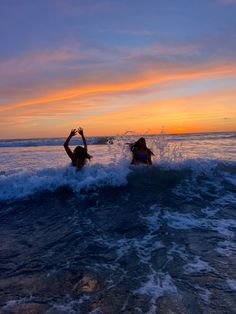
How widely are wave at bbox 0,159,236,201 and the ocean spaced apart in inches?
1.3

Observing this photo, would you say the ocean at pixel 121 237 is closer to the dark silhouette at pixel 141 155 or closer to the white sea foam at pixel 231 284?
the white sea foam at pixel 231 284

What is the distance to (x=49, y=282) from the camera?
5414 mm

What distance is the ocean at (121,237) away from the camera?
4.84 m

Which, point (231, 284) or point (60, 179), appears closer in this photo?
point (231, 284)

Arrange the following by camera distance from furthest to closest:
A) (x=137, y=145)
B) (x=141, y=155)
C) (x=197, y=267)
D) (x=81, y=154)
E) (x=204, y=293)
A: (x=141, y=155), (x=137, y=145), (x=81, y=154), (x=197, y=267), (x=204, y=293)

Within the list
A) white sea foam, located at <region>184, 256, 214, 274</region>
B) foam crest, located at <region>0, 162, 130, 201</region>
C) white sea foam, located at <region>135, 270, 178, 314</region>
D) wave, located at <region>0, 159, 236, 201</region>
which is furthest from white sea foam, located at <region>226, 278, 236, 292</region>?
foam crest, located at <region>0, 162, 130, 201</region>

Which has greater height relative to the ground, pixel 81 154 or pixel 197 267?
pixel 81 154

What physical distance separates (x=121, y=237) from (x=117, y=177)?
4942mm

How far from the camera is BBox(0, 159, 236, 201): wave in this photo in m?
12.0

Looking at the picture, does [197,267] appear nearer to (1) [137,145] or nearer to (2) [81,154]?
(2) [81,154]

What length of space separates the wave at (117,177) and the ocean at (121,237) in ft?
0.11

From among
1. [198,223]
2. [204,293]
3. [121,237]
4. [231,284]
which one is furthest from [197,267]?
[198,223]

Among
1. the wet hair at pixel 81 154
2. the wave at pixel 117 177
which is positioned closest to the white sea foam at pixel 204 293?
the wave at pixel 117 177

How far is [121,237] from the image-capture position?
24.9ft
